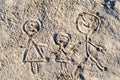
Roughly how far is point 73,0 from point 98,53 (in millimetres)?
260

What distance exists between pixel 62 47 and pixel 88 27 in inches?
5.7

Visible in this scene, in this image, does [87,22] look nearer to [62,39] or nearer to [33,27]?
[62,39]

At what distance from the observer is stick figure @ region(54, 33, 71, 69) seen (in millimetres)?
1978

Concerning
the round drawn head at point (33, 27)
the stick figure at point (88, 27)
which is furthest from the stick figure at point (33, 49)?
the stick figure at point (88, 27)

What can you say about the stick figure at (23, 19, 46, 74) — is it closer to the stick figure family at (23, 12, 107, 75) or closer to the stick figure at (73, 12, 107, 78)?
the stick figure family at (23, 12, 107, 75)

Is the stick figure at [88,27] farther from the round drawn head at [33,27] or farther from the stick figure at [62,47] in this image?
the round drawn head at [33,27]

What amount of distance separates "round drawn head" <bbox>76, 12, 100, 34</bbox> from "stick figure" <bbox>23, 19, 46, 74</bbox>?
18 cm

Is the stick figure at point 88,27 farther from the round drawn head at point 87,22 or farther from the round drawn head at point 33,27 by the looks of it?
the round drawn head at point 33,27

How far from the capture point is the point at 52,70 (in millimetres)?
1979

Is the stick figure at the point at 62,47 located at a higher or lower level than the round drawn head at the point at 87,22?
lower

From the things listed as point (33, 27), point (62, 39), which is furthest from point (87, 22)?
point (33, 27)

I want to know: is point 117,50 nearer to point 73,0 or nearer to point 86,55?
point 86,55

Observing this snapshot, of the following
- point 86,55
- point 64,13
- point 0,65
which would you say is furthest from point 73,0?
point 0,65

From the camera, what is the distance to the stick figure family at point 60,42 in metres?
1.97
